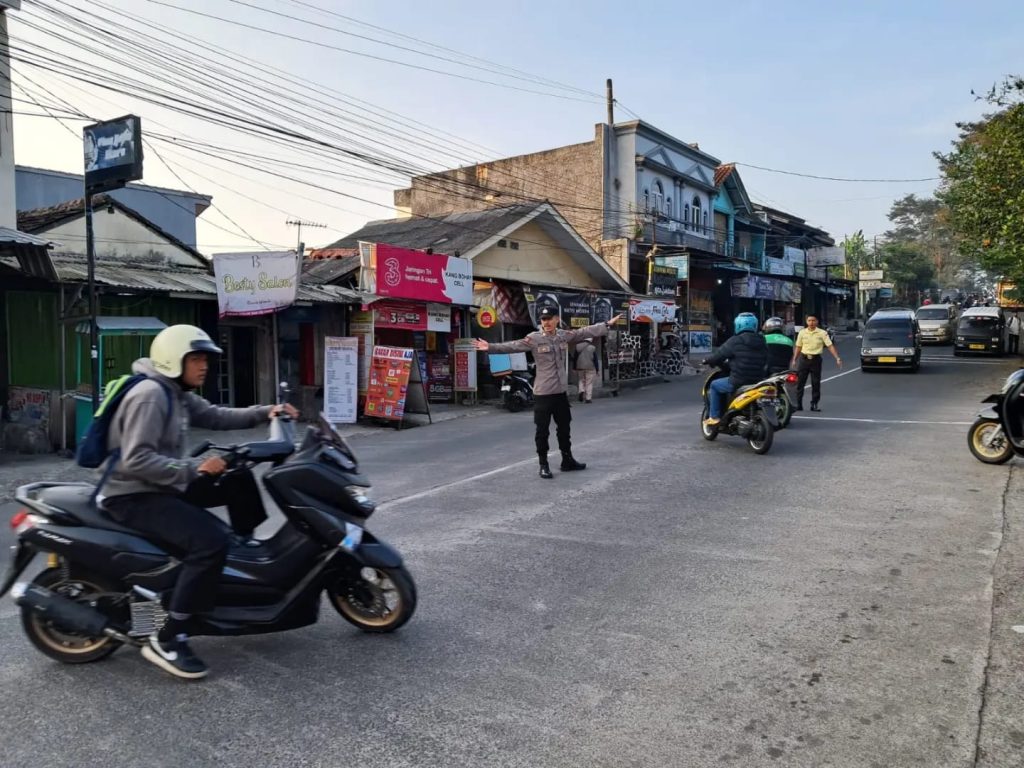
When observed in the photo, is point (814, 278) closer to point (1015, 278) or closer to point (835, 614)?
point (1015, 278)

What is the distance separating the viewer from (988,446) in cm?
871

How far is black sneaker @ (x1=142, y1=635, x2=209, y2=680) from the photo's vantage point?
3549 millimetres

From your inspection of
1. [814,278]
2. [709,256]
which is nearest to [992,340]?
[709,256]

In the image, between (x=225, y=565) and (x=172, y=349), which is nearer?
(x=172, y=349)

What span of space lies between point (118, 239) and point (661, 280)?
19.3 meters

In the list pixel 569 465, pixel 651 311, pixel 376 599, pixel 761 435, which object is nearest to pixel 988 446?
pixel 761 435

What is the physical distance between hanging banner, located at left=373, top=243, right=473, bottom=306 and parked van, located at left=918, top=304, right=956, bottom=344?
2592cm

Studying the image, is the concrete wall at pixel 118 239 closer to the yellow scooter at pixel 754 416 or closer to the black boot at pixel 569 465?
the black boot at pixel 569 465

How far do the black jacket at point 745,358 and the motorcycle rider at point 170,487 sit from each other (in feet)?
24.3

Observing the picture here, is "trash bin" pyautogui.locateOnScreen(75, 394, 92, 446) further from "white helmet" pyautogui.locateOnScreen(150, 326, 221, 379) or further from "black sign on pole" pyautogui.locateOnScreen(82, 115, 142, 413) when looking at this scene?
"white helmet" pyautogui.locateOnScreen(150, 326, 221, 379)

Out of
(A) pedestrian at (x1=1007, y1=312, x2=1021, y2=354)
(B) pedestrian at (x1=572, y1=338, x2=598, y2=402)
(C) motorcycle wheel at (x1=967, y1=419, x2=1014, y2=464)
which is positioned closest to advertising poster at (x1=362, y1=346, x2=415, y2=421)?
(B) pedestrian at (x1=572, y1=338, x2=598, y2=402)

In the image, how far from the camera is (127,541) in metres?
3.58

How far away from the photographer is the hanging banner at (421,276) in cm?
1517

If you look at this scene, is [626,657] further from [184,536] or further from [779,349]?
[779,349]
